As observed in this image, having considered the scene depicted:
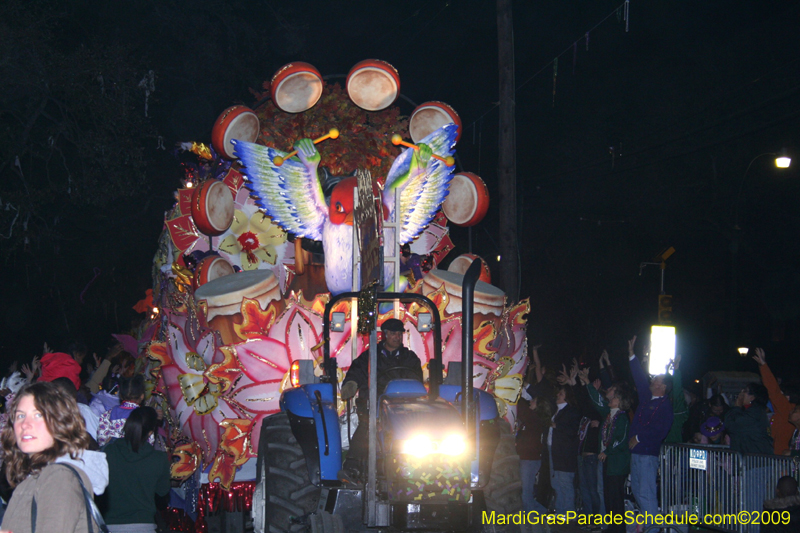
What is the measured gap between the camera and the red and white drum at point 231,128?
8.69 meters

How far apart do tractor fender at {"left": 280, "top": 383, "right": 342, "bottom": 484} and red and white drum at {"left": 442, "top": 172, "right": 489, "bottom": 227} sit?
4.37m

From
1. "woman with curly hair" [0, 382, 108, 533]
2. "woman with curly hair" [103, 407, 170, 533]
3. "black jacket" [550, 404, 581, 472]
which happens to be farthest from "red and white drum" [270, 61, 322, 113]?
"woman with curly hair" [0, 382, 108, 533]

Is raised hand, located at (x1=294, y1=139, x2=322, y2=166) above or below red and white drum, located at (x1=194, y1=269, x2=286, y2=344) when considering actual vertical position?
above

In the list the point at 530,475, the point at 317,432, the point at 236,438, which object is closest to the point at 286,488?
the point at 317,432

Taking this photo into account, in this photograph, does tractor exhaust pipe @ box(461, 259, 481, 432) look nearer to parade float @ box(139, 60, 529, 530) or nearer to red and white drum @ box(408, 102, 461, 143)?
parade float @ box(139, 60, 529, 530)

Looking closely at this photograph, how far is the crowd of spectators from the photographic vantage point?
24.1ft

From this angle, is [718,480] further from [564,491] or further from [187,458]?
[187,458]

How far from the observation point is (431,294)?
8.04 m

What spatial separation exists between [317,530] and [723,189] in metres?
21.8

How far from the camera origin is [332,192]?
8781 mm

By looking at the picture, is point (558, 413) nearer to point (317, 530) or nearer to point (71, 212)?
point (317, 530)

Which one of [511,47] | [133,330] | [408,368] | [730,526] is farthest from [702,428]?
[133,330]

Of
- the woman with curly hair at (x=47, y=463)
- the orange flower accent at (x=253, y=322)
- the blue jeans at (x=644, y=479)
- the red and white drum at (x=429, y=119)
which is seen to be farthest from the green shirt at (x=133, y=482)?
the red and white drum at (x=429, y=119)

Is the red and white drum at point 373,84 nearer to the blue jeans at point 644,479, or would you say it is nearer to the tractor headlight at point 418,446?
the blue jeans at point 644,479
